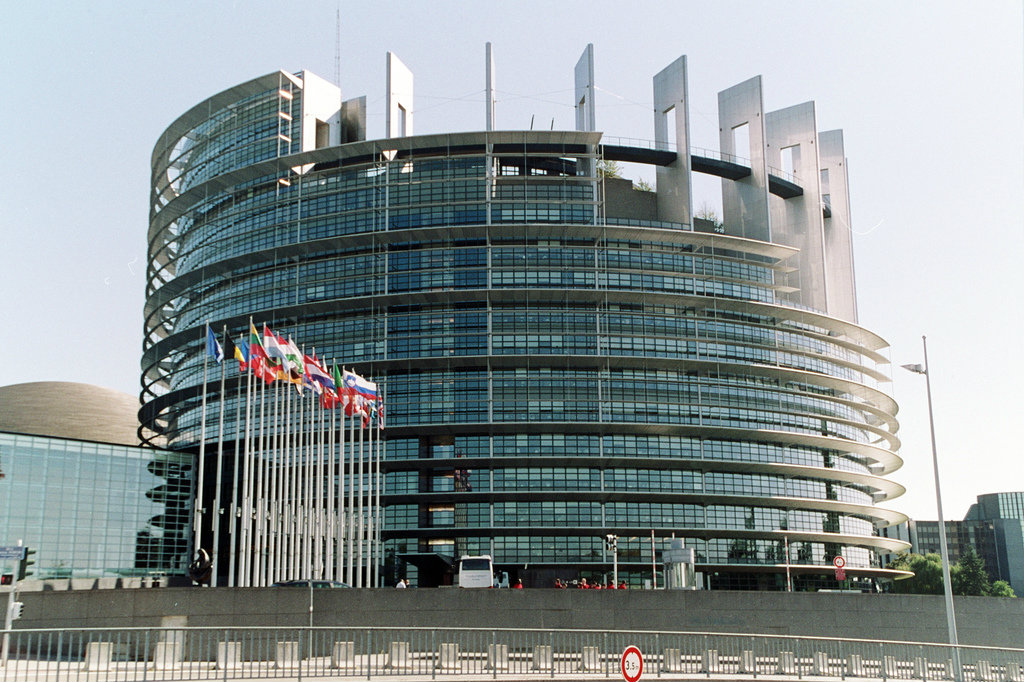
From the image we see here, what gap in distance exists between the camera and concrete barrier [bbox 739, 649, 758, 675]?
28688 mm

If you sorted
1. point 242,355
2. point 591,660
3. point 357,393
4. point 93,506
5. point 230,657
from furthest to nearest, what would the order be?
point 93,506 < point 357,393 < point 242,355 < point 230,657 < point 591,660

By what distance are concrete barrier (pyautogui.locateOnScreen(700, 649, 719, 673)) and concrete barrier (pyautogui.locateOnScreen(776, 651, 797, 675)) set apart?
1.65 m

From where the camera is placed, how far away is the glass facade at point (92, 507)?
7419cm

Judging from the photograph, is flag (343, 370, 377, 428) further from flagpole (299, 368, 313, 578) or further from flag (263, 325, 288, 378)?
flag (263, 325, 288, 378)

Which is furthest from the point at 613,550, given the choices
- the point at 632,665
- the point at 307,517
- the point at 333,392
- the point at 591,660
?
the point at 632,665

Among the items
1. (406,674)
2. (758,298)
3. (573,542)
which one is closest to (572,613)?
(406,674)

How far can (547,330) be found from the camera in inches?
3238

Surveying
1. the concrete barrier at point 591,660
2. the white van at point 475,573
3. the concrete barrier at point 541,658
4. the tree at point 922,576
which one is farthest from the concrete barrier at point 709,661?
the tree at point 922,576

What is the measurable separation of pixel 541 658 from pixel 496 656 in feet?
3.92

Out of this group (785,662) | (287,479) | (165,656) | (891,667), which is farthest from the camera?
(287,479)

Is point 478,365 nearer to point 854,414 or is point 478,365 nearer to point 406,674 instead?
point 854,414

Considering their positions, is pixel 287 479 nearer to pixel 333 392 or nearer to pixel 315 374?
pixel 333 392

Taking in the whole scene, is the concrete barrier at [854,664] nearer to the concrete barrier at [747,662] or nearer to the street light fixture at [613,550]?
the concrete barrier at [747,662]

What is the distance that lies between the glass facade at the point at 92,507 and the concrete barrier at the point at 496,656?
53.9 m
